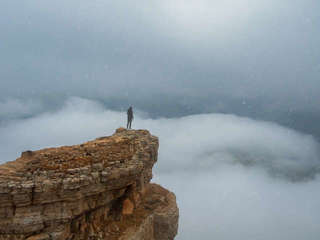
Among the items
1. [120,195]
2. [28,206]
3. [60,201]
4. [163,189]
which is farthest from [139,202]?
[28,206]

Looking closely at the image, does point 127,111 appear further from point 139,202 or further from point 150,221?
point 150,221

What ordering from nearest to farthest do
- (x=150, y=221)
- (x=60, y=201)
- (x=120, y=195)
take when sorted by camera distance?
(x=60, y=201) → (x=120, y=195) → (x=150, y=221)

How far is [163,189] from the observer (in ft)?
87.6

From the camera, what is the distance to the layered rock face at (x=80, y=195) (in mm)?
14000

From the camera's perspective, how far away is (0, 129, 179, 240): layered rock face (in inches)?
551

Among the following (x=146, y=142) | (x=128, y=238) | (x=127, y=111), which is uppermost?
(x=127, y=111)

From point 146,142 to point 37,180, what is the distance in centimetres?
1002

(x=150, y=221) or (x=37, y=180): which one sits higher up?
(x=37, y=180)

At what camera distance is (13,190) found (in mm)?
13578

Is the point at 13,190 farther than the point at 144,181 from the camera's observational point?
No

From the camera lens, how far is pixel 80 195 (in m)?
15.3

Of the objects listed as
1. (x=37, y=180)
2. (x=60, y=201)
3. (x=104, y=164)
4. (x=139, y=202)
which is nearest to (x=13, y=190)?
(x=37, y=180)

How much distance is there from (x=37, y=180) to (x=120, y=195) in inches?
265

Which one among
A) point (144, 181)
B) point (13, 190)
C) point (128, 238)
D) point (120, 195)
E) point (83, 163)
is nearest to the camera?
point (13, 190)
